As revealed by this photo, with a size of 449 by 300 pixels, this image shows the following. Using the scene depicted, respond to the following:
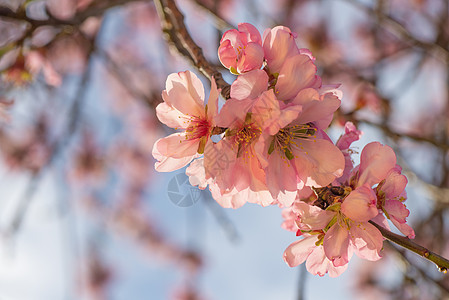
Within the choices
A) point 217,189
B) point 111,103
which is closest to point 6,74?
point 217,189

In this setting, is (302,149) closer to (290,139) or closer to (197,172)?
(290,139)

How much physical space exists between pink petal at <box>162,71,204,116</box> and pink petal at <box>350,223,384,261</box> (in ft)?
1.00

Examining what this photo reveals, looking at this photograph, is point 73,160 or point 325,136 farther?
point 73,160

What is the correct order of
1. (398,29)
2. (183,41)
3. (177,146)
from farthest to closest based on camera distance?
(398,29), (183,41), (177,146)

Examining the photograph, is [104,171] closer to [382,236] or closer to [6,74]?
[6,74]

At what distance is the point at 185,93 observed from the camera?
0.57 m

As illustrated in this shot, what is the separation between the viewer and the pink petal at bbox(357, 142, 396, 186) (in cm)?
54

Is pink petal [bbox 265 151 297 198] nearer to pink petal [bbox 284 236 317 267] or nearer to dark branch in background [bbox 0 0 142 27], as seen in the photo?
pink petal [bbox 284 236 317 267]

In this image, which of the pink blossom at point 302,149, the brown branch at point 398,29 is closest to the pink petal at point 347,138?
the pink blossom at point 302,149

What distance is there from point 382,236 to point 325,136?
165 mm

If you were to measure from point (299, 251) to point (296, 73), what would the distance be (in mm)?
289

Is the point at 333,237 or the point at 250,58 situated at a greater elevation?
the point at 250,58

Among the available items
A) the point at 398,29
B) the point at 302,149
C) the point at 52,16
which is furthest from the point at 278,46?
the point at 398,29

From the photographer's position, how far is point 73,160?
4.26 m
